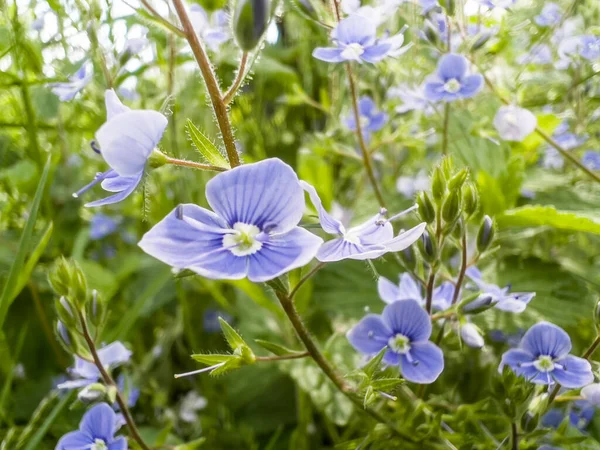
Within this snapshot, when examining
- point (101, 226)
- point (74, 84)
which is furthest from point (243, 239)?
point (101, 226)

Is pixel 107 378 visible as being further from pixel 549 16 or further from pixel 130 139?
pixel 549 16

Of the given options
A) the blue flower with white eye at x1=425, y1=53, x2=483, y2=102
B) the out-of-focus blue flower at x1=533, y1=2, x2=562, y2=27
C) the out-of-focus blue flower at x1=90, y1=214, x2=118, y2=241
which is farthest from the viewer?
the out-of-focus blue flower at x1=90, y1=214, x2=118, y2=241

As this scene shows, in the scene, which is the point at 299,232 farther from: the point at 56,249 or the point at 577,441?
the point at 56,249

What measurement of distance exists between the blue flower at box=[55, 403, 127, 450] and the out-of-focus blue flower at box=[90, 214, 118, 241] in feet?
2.59

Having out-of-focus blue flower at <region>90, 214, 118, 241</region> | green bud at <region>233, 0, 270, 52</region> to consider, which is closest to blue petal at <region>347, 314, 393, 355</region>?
green bud at <region>233, 0, 270, 52</region>

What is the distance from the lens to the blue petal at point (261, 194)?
43cm

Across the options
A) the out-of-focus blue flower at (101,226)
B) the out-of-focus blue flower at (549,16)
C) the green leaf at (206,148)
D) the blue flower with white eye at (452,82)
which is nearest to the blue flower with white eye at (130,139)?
the green leaf at (206,148)

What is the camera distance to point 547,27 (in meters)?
1.09

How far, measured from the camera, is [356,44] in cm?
70

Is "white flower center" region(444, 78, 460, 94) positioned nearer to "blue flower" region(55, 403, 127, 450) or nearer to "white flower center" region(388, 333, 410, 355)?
"white flower center" region(388, 333, 410, 355)

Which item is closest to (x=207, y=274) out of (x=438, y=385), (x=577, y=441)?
(x=577, y=441)

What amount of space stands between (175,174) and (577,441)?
29.1 inches

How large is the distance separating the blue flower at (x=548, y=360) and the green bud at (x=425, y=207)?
0.16 m

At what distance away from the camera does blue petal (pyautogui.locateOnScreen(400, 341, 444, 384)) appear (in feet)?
1.88
